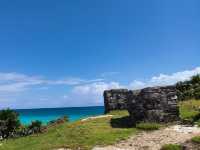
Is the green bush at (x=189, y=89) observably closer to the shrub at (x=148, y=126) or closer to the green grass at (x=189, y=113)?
the green grass at (x=189, y=113)

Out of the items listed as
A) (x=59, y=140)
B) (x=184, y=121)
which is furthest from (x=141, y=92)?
(x=59, y=140)

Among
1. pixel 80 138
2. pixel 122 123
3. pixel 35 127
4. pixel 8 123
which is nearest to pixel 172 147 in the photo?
pixel 80 138

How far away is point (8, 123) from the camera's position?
22000 millimetres

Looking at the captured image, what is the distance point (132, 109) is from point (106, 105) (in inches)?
321

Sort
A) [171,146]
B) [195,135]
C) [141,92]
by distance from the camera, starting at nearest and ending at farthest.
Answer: [171,146] < [195,135] < [141,92]

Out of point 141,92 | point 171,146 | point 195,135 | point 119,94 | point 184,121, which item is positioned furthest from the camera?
point 119,94

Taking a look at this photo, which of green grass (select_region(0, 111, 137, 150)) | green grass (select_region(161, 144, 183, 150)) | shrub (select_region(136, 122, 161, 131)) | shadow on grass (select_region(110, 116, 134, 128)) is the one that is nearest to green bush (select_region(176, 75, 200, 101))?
shadow on grass (select_region(110, 116, 134, 128))

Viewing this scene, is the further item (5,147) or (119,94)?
(119,94)

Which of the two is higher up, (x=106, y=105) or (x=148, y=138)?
(x=106, y=105)

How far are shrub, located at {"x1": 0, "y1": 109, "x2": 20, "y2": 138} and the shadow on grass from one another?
6913mm

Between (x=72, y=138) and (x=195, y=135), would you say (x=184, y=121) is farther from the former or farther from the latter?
(x=72, y=138)

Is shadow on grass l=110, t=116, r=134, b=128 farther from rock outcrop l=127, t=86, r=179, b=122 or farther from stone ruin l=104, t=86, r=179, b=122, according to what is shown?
rock outcrop l=127, t=86, r=179, b=122

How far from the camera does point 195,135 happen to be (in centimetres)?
1366

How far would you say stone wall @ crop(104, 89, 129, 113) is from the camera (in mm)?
25844
